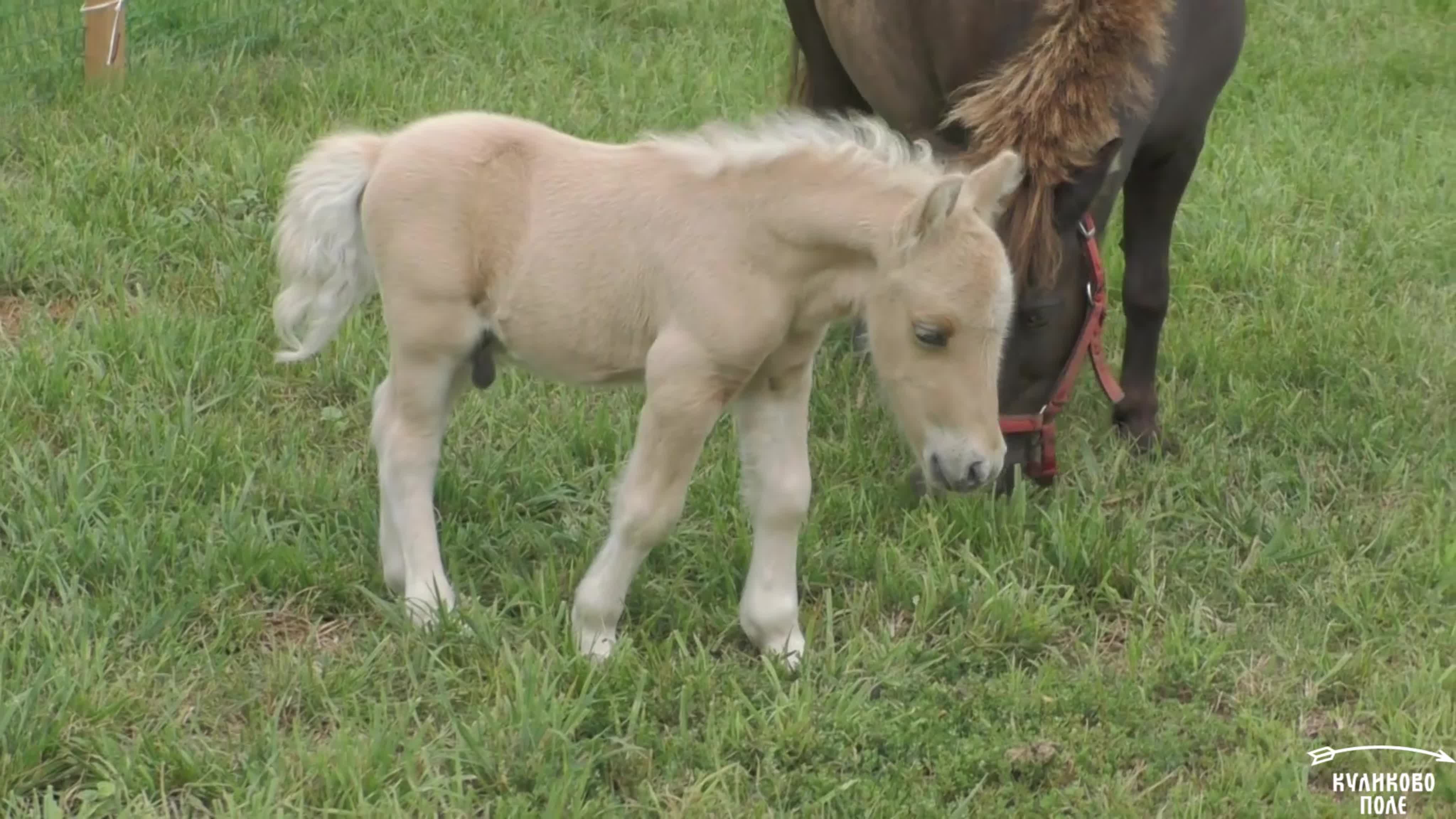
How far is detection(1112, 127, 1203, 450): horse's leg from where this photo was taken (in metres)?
4.45

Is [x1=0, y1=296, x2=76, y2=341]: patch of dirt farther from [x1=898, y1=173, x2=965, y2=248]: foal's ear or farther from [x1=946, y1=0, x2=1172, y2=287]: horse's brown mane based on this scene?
[x1=898, y1=173, x2=965, y2=248]: foal's ear

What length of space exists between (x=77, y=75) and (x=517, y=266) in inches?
153

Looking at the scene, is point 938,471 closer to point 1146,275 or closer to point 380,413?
point 380,413

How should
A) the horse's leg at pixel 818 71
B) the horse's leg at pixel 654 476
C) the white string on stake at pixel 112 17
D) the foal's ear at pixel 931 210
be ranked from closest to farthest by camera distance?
the foal's ear at pixel 931 210, the horse's leg at pixel 654 476, the horse's leg at pixel 818 71, the white string on stake at pixel 112 17

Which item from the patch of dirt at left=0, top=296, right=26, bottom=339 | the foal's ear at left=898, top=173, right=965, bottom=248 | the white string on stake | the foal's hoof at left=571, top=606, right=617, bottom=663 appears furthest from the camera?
the white string on stake

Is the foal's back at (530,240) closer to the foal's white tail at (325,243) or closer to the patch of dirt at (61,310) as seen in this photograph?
the foal's white tail at (325,243)

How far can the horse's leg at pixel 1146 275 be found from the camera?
4449 mm

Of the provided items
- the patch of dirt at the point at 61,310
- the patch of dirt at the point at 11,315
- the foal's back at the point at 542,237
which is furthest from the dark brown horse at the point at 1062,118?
the patch of dirt at the point at 11,315

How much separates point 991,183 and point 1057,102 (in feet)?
2.81

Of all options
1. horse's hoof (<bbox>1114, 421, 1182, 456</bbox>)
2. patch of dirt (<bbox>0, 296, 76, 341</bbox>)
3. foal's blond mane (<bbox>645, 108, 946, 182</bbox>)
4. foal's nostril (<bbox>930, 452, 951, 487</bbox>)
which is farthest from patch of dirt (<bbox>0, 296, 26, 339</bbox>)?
horse's hoof (<bbox>1114, 421, 1182, 456</bbox>)

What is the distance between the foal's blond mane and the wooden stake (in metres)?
→ 3.89

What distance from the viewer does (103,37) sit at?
6102 millimetres

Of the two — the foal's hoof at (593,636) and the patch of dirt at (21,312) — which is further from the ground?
the foal's hoof at (593,636)

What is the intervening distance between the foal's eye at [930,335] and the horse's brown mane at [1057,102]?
88cm
